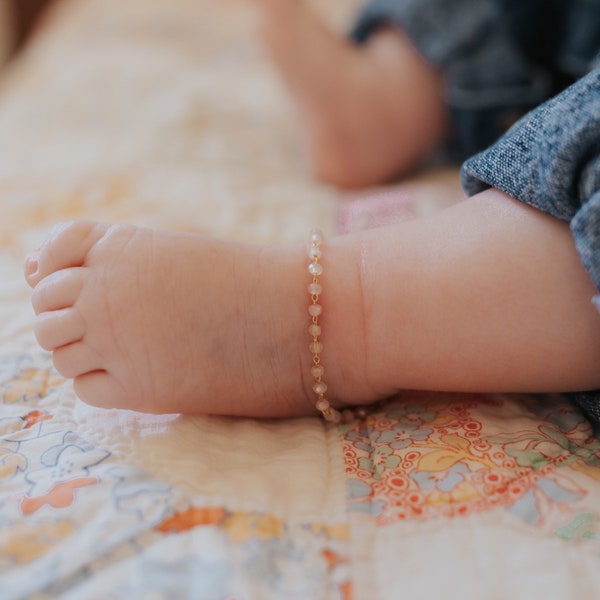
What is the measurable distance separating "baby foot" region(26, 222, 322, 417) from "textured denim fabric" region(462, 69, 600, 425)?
0.51 ft

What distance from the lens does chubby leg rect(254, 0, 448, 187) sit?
918 mm

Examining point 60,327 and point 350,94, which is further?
point 350,94

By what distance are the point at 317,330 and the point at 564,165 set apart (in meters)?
0.19

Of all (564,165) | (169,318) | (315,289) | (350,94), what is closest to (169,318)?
(169,318)

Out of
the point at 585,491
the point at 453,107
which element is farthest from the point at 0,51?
the point at 585,491

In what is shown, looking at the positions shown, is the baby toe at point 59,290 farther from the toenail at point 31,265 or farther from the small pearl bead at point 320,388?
the small pearl bead at point 320,388

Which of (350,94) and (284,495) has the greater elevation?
(350,94)

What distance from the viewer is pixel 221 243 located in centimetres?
52

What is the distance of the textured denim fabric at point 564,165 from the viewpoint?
1.40 feet

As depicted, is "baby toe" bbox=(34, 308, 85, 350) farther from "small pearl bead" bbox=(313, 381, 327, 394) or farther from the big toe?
"small pearl bead" bbox=(313, 381, 327, 394)

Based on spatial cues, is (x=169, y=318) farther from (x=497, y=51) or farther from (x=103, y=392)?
(x=497, y=51)

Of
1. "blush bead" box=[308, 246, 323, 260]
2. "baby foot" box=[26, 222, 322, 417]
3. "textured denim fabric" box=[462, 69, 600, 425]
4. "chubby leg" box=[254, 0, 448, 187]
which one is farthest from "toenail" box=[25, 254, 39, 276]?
"chubby leg" box=[254, 0, 448, 187]

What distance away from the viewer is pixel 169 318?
0.50m

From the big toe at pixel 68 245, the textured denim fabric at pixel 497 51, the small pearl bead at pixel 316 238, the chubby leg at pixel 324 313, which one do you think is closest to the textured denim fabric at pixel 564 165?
the chubby leg at pixel 324 313
